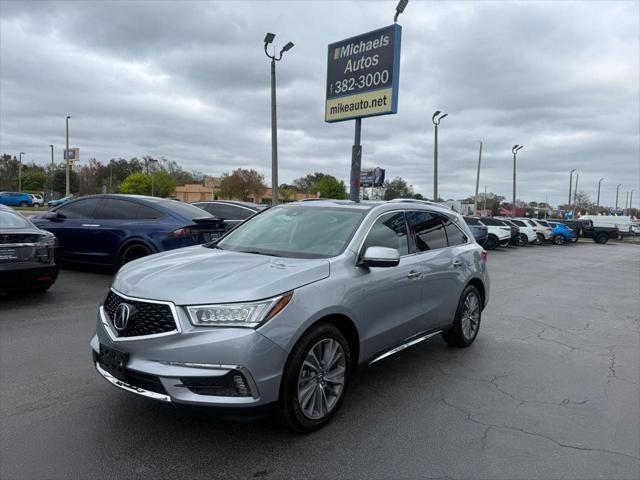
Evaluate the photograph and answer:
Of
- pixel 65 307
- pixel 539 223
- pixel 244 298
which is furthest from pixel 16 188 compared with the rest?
pixel 244 298

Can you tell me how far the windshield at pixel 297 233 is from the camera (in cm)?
395

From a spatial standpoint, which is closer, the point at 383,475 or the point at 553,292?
the point at 383,475

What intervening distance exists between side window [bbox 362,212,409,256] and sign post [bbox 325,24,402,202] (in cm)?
1016

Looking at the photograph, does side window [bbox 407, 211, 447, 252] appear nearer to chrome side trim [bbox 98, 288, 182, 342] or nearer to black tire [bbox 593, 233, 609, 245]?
chrome side trim [bbox 98, 288, 182, 342]

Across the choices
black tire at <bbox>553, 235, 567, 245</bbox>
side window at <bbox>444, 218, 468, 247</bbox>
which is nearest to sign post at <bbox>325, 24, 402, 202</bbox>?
side window at <bbox>444, 218, 468, 247</bbox>

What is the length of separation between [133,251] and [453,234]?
5.80 meters

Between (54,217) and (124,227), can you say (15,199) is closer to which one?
(54,217)

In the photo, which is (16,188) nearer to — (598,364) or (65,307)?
(65,307)

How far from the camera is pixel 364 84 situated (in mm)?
14664

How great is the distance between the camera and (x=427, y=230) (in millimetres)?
5012

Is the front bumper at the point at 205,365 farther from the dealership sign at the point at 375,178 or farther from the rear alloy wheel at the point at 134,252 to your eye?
the dealership sign at the point at 375,178

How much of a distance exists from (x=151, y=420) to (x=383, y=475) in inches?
66.4

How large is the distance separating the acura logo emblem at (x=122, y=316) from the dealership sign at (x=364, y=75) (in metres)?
12.2

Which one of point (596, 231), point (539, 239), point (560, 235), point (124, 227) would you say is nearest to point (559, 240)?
point (560, 235)
